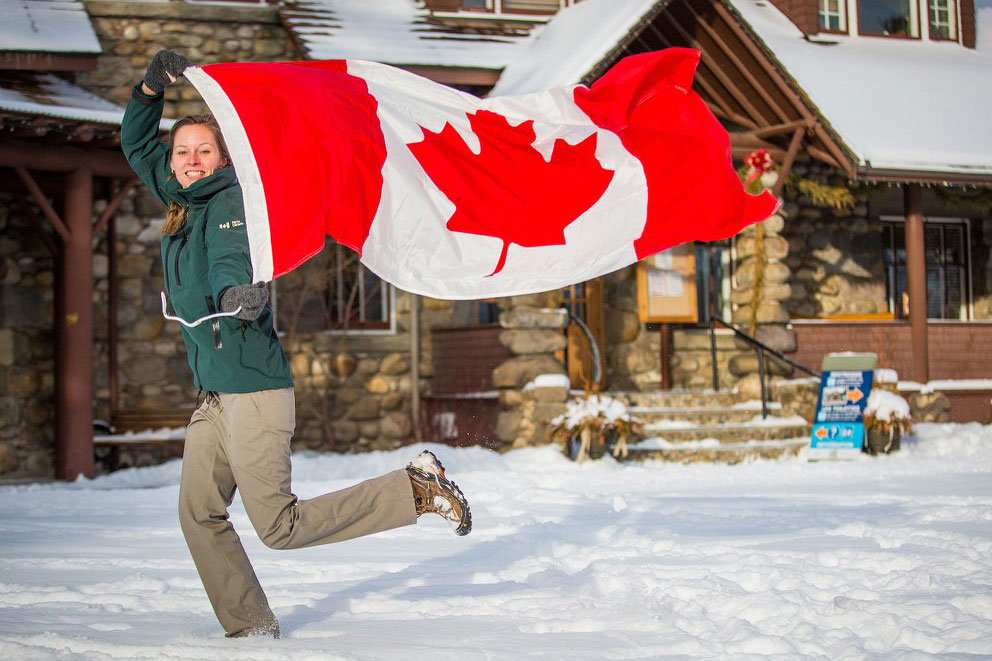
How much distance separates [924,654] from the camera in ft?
12.0

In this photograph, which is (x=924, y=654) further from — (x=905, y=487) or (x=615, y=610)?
(x=905, y=487)

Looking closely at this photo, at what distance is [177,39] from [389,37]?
2.50 metres

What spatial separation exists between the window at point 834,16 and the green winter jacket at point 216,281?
13835 millimetres

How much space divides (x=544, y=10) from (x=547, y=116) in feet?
32.2

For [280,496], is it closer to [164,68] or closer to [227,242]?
[227,242]

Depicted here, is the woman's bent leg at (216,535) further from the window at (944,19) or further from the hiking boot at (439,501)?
the window at (944,19)

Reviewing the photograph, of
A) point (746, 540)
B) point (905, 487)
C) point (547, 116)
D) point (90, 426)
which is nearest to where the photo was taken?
point (547, 116)

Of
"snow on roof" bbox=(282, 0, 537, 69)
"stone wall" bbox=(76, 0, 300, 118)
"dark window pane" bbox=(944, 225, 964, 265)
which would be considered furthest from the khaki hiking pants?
"dark window pane" bbox=(944, 225, 964, 265)

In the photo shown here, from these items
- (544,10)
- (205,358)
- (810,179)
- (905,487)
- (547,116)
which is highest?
(544,10)

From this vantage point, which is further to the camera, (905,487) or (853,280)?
(853,280)

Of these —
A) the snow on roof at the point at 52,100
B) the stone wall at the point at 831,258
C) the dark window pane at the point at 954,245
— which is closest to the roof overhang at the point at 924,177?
the stone wall at the point at 831,258

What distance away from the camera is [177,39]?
1338cm

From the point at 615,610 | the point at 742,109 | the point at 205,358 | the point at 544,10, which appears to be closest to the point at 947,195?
the point at 742,109

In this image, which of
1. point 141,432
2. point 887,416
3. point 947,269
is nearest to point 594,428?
point 887,416
